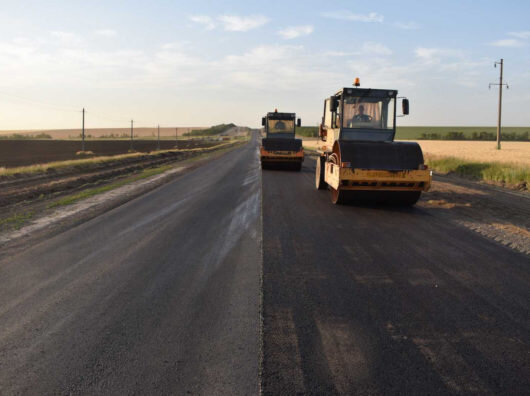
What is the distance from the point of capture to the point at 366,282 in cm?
531

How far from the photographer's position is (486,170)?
1883cm

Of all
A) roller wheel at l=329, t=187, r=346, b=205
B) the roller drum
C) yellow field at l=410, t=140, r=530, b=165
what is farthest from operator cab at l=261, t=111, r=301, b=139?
the roller drum

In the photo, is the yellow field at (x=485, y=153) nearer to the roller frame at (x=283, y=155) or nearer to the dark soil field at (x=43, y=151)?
the roller frame at (x=283, y=155)

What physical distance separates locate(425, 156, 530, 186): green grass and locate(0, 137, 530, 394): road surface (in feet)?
34.2

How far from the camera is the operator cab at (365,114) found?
12.0 meters

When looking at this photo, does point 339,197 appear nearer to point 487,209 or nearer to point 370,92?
point 370,92

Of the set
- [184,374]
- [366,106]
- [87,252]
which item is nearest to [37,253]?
[87,252]

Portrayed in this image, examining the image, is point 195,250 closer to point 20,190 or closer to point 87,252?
point 87,252

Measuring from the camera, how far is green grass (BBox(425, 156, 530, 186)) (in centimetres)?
1646

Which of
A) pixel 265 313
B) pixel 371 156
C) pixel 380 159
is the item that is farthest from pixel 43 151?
pixel 265 313

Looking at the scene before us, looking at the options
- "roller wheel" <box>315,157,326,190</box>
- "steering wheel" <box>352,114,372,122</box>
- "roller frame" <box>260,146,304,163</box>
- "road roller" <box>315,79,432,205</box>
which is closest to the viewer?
"road roller" <box>315,79,432,205</box>

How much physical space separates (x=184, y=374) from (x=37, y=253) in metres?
4.65

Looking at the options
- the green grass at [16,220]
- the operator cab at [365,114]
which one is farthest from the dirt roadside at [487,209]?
the green grass at [16,220]

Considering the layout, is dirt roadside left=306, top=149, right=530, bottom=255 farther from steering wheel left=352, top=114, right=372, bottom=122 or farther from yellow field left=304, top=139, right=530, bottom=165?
yellow field left=304, top=139, right=530, bottom=165
